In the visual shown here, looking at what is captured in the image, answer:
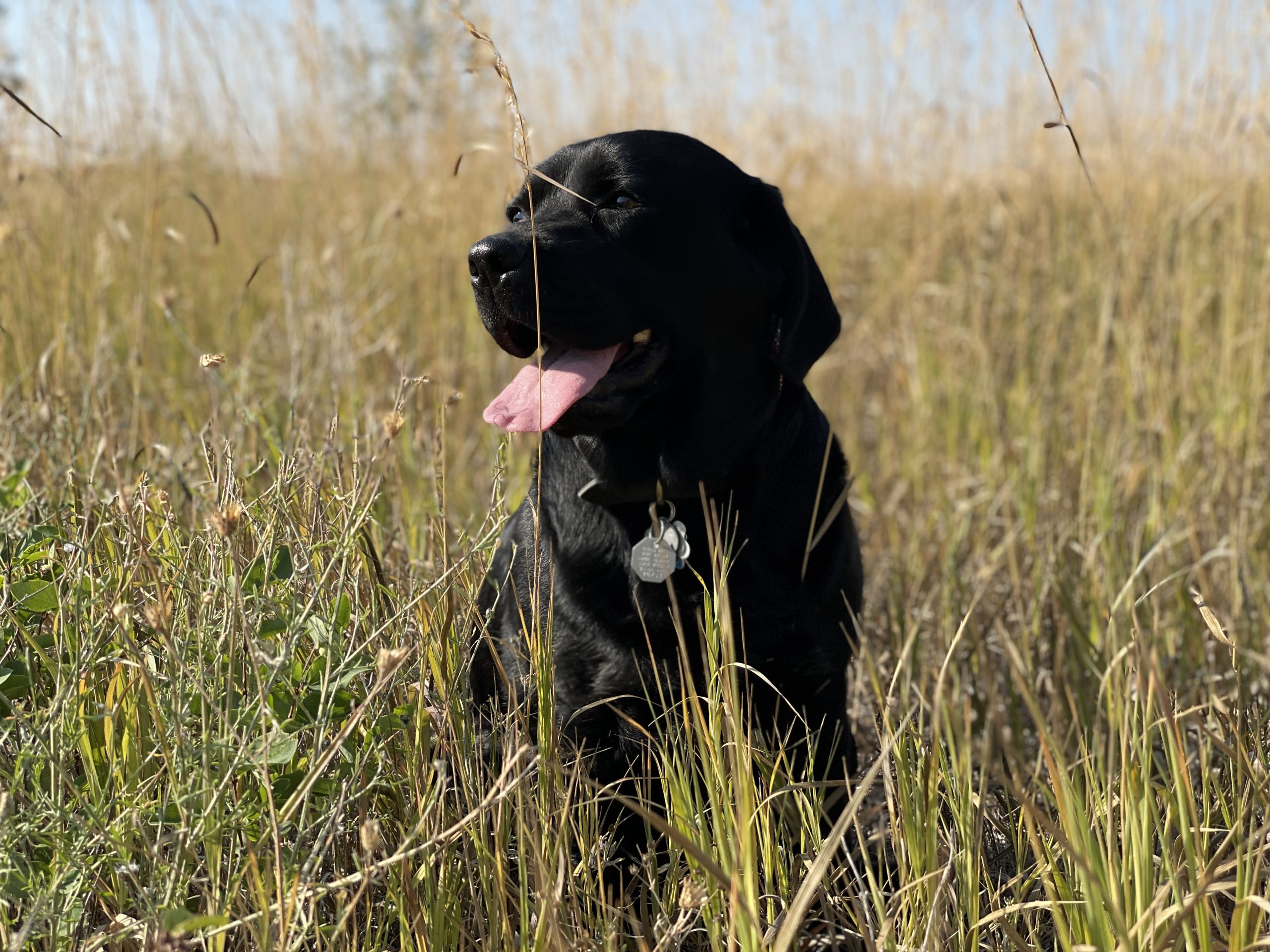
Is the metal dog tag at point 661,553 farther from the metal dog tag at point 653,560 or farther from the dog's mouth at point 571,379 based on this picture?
the dog's mouth at point 571,379

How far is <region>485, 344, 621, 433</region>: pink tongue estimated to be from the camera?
1.62 meters

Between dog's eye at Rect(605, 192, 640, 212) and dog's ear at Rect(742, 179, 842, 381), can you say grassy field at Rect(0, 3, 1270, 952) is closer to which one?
dog's eye at Rect(605, 192, 640, 212)

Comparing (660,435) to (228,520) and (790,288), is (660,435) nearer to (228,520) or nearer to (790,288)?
(790,288)

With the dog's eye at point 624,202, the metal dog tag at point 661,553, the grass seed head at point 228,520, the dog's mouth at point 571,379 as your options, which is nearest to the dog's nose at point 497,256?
the dog's mouth at point 571,379

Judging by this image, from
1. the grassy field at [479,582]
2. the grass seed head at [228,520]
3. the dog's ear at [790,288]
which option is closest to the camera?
the grass seed head at [228,520]

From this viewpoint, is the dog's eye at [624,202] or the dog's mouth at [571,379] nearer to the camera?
the dog's mouth at [571,379]

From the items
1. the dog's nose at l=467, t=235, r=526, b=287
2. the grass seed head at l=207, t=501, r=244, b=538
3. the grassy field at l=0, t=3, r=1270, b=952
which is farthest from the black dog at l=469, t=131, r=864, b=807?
the grass seed head at l=207, t=501, r=244, b=538

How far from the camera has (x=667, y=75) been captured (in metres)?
4.91

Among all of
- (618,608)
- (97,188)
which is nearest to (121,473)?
(618,608)

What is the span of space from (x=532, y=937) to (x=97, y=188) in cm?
370

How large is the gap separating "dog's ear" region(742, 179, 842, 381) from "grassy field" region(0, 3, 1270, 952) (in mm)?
504

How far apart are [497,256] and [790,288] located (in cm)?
56

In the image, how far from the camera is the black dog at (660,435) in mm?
1681

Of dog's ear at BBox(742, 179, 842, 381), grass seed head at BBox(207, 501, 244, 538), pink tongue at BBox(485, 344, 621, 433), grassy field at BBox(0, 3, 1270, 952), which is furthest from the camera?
dog's ear at BBox(742, 179, 842, 381)
